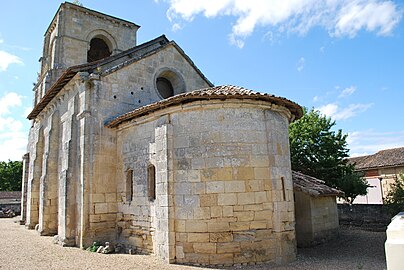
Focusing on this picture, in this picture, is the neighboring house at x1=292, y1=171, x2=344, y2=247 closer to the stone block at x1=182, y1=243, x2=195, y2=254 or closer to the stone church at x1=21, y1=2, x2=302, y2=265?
the stone church at x1=21, y1=2, x2=302, y2=265

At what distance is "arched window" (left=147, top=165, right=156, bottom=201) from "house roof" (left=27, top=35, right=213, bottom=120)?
13.7 ft

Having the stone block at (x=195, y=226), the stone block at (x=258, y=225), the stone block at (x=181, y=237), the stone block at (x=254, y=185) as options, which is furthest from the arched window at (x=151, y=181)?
the stone block at (x=258, y=225)

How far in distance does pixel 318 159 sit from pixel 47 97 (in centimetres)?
1469

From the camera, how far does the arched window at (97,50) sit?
18188 mm

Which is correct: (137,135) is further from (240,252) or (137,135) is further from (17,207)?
(17,207)

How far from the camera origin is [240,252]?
7.29m

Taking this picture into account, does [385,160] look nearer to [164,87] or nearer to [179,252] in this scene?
[164,87]

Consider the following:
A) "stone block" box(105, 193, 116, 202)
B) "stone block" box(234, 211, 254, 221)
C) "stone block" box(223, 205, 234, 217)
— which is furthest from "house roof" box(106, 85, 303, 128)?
"stone block" box(105, 193, 116, 202)

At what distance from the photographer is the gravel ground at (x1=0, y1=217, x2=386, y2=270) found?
7.29 m

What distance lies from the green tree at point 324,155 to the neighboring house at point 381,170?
129 inches

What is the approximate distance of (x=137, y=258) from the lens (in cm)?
830

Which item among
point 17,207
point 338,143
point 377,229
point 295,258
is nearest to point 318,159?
point 338,143

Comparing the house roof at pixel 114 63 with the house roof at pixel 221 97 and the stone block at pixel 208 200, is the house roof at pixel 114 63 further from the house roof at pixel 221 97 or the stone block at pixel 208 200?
the stone block at pixel 208 200

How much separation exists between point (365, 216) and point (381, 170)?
25.9 feet
